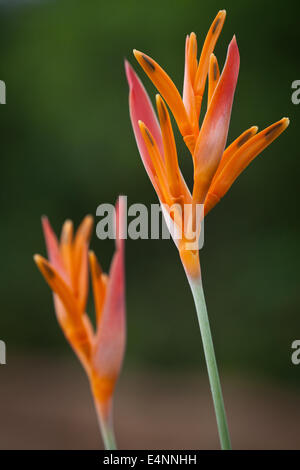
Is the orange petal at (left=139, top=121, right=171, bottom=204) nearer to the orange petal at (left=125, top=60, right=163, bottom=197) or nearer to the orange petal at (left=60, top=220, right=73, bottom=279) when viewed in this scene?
the orange petal at (left=125, top=60, right=163, bottom=197)

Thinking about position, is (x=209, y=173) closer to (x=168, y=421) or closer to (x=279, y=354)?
(x=279, y=354)

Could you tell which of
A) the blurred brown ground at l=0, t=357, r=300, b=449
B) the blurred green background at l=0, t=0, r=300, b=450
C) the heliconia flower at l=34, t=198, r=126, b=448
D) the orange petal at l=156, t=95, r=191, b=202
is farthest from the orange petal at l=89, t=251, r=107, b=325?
the blurred brown ground at l=0, t=357, r=300, b=449

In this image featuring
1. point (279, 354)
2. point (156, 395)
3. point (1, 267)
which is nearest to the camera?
point (279, 354)

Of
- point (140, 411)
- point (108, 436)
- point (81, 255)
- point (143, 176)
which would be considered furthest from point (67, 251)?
point (140, 411)

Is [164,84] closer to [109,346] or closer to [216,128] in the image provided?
[216,128]

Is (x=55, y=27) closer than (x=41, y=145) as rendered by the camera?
Yes
